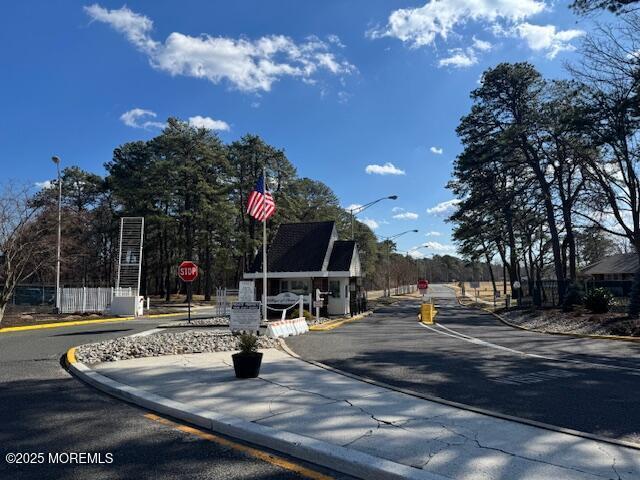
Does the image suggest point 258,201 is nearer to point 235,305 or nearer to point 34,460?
point 235,305

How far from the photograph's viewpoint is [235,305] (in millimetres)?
14203

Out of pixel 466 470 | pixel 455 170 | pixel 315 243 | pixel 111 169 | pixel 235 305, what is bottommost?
pixel 466 470

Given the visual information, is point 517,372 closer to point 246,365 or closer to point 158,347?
point 246,365

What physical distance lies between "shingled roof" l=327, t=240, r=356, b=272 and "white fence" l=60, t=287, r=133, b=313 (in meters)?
14.4

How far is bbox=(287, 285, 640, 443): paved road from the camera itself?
6906 millimetres

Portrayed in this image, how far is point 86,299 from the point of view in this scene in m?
33.6

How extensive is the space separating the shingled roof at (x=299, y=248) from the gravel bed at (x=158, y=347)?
1758cm

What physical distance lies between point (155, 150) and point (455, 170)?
108 ft

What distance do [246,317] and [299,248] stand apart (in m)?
20.2

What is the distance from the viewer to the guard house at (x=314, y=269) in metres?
32.0

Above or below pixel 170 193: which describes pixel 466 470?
below

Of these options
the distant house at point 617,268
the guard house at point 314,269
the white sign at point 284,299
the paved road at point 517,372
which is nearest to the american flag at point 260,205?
the paved road at point 517,372

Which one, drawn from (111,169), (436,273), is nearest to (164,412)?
(111,169)

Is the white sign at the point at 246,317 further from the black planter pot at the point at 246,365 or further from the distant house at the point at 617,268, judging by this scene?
the distant house at the point at 617,268
